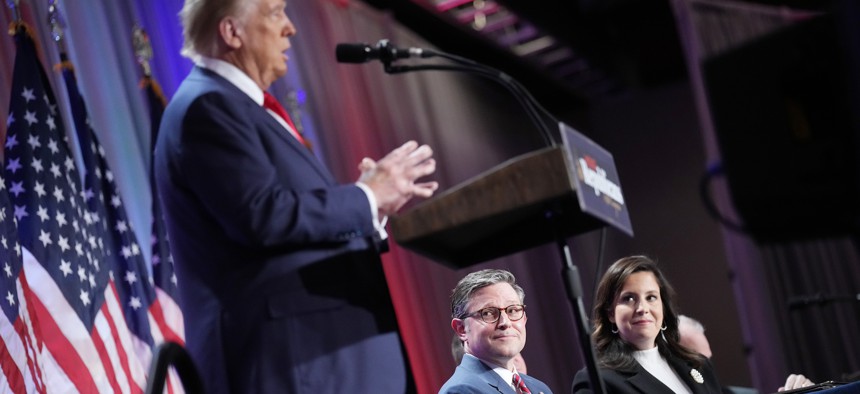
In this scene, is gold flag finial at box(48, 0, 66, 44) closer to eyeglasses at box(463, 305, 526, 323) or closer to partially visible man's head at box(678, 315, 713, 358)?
eyeglasses at box(463, 305, 526, 323)

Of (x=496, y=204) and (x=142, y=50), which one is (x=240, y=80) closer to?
(x=496, y=204)

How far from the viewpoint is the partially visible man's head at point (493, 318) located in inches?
97.9

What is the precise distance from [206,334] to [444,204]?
595 millimetres

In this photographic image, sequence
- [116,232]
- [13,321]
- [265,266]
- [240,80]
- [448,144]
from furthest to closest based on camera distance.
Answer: [448,144]
[116,232]
[13,321]
[240,80]
[265,266]

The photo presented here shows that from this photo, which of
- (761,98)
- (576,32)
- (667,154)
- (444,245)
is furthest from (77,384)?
(667,154)

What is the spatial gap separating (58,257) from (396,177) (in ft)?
3.54

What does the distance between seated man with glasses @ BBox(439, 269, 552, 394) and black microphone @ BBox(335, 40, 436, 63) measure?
54 centimetres

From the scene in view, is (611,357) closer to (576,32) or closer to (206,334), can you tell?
(206,334)

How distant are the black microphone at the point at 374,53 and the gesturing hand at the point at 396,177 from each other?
250mm

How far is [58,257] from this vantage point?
2.82 meters

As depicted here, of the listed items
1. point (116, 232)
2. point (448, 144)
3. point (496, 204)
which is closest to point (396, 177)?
point (496, 204)

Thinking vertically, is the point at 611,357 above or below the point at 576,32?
below

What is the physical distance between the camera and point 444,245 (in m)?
1.98

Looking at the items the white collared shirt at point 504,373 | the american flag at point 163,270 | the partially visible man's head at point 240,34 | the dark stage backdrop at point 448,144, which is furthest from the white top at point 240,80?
the american flag at point 163,270
